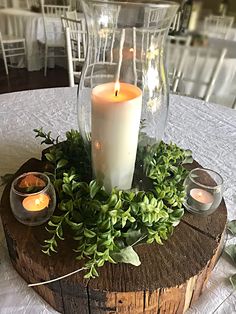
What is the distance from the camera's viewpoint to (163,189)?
0.52m

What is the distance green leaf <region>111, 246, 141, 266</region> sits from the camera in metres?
0.44

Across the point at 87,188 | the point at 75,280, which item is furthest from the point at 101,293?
the point at 87,188

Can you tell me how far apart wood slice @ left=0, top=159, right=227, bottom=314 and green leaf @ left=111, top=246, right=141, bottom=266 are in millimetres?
11

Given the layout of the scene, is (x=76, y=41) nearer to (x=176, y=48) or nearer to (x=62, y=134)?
(x=62, y=134)

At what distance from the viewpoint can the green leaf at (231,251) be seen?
0.53 metres

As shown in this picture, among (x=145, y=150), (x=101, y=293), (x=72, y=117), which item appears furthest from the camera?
(x=72, y=117)

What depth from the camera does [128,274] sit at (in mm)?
440

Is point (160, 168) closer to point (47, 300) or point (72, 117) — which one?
point (47, 300)

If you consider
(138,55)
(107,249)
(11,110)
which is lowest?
(11,110)

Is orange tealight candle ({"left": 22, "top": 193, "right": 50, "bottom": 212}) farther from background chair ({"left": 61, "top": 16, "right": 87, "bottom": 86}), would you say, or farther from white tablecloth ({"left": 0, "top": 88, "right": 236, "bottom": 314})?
background chair ({"left": 61, "top": 16, "right": 87, "bottom": 86})

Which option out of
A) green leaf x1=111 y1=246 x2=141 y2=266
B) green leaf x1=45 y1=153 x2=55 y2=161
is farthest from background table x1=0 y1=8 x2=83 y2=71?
green leaf x1=111 y1=246 x2=141 y2=266

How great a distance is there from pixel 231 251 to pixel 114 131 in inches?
11.3

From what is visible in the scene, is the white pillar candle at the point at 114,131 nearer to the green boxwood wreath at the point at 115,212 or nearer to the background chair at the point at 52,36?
the green boxwood wreath at the point at 115,212

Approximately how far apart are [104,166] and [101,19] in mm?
217
